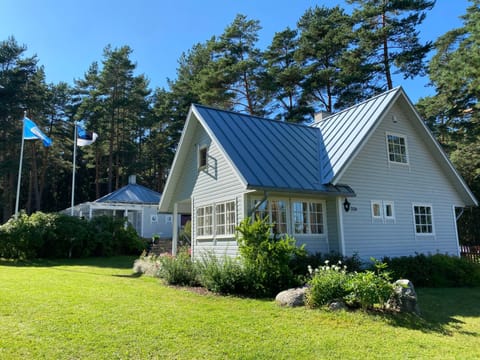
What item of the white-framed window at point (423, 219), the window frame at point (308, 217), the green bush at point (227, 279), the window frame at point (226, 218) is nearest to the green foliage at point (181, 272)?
the green bush at point (227, 279)

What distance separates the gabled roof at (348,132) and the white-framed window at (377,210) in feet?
6.52

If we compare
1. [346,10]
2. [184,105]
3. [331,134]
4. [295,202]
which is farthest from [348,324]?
[184,105]

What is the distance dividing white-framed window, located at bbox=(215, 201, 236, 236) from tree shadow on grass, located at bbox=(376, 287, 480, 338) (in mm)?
5430

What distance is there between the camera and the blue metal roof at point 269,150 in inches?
402

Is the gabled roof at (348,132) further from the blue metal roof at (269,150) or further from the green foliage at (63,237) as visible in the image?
the green foliage at (63,237)

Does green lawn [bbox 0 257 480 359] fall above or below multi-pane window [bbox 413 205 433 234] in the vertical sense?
below

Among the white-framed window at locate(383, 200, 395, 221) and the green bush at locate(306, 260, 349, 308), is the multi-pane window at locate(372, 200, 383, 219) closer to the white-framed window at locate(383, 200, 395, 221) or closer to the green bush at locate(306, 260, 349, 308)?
the white-framed window at locate(383, 200, 395, 221)

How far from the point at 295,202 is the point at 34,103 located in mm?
30309

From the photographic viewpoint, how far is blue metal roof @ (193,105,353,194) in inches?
402

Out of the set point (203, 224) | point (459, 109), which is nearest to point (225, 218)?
point (203, 224)

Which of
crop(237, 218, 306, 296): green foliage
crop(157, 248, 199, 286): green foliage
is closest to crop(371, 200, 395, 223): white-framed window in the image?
crop(237, 218, 306, 296): green foliage

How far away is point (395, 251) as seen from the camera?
12.1 metres

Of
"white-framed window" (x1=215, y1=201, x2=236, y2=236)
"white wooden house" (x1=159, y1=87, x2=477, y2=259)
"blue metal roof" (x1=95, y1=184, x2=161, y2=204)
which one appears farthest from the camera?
"blue metal roof" (x1=95, y1=184, x2=161, y2=204)

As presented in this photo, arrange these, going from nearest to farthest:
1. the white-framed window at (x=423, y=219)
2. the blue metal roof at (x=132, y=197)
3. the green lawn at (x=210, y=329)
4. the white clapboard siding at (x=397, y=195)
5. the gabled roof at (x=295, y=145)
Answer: the green lawn at (x=210, y=329) → the gabled roof at (x=295, y=145) → the white clapboard siding at (x=397, y=195) → the white-framed window at (x=423, y=219) → the blue metal roof at (x=132, y=197)
